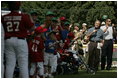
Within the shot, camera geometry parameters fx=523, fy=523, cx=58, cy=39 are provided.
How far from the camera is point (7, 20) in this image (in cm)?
962

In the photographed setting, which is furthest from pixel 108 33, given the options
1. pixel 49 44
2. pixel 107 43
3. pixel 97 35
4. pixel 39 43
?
pixel 39 43

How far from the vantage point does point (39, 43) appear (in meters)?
11.3

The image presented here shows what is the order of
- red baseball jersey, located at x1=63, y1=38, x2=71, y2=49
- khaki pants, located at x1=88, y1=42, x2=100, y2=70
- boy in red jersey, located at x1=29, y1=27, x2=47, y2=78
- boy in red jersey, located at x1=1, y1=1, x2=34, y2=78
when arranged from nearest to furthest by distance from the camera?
boy in red jersey, located at x1=1, y1=1, x2=34, y2=78 < boy in red jersey, located at x1=29, y1=27, x2=47, y2=78 < red baseball jersey, located at x1=63, y1=38, x2=71, y2=49 < khaki pants, located at x1=88, y1=42, x2=100, y2=70

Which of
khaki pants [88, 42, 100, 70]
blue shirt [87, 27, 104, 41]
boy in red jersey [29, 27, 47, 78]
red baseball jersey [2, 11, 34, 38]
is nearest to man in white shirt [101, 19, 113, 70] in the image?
khaki pants [88, 42, 100, 70]

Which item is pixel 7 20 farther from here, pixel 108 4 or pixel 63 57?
pixel 108 4

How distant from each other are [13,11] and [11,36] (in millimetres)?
461

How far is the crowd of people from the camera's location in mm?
9617

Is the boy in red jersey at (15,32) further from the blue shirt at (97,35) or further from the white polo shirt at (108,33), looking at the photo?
the white polo shirt at (108,33)

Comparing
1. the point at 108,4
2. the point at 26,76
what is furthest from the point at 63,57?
the point at 108,4

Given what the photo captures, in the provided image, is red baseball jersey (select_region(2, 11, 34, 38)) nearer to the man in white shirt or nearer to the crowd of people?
the crowd of people

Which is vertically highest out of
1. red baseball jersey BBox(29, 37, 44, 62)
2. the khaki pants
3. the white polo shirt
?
the white polo shirt

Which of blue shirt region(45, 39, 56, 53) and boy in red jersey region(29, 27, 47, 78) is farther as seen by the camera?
blue shirt region(45, 39, 56, 53)

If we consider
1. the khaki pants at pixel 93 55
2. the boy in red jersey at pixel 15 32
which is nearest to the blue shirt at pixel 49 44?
the boy in red jersey at pixel 15 32

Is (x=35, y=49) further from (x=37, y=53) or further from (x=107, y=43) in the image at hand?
(x=107, y=43)
